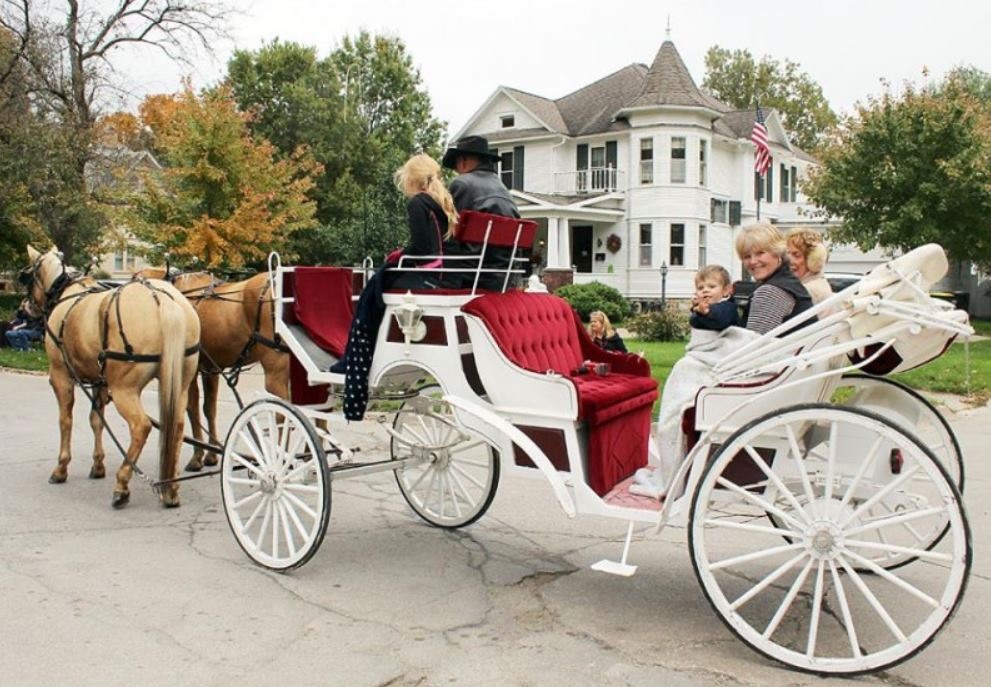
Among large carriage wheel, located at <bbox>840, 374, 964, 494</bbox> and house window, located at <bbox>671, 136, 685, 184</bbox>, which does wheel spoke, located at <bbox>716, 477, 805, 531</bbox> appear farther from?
house window, located at <bbox>671, 136, 685, 184</bbox>

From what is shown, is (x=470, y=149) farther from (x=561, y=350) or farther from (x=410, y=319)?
(x=561, y=350)

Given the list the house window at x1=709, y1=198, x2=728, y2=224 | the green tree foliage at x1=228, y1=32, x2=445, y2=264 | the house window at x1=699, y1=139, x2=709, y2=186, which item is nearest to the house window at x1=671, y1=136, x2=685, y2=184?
the house window at x1=699, y1=139, x2=709, y2=186

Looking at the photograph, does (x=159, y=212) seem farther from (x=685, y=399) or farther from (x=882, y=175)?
(x=685, y=399)

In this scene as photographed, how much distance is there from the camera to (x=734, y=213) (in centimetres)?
3856

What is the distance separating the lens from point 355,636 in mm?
4672

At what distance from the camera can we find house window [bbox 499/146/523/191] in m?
38.6

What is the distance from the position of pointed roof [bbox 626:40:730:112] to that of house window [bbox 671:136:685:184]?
1421mm

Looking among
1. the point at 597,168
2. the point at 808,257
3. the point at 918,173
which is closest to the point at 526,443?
the point at 808,257

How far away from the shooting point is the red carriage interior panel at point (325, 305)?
20.8 feet

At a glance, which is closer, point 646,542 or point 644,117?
point 646,542

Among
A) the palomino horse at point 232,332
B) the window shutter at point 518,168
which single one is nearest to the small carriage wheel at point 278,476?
the palomino horse at point 232,332

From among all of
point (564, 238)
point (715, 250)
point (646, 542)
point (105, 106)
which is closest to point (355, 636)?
point (646, 542)

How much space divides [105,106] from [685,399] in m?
29.1

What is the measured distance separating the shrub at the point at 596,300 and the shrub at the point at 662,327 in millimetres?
6339
